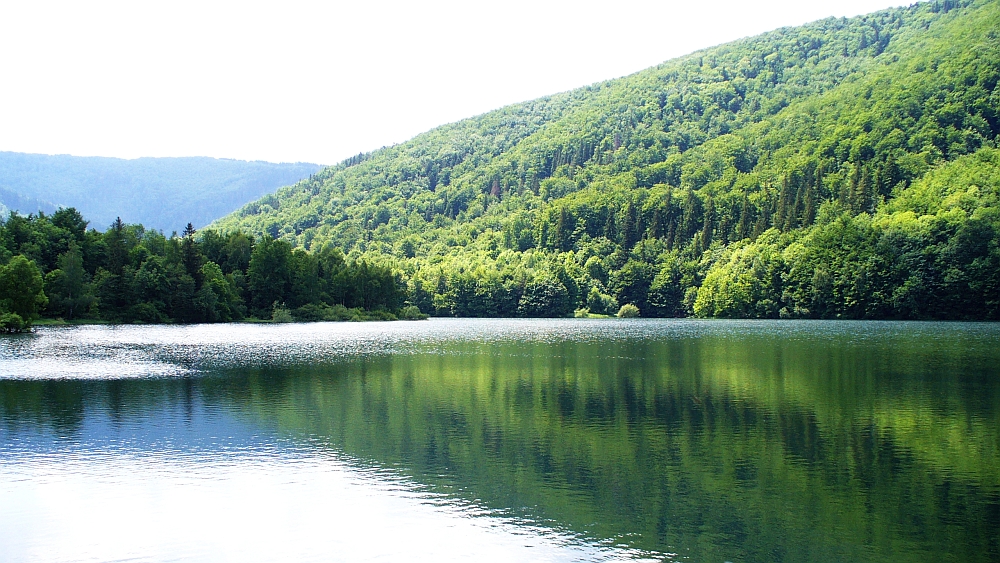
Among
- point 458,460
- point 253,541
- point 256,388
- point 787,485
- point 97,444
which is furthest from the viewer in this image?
point 256,388

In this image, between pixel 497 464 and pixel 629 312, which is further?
pixel 629 312

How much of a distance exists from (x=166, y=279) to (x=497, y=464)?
10053 cm

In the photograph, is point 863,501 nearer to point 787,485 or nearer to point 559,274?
point 787,485

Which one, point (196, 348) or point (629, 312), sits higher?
point (196, 348)

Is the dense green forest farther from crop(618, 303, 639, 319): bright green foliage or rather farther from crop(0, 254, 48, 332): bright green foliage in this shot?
crop(618, 303, 639, 319): bright green foliage

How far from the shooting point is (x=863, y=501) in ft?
69.2

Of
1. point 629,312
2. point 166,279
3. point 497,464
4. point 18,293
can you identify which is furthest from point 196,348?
point 629,312

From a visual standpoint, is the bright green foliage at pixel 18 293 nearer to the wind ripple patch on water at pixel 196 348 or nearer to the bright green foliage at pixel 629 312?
the wind ripple patch on water at pixel 196 348

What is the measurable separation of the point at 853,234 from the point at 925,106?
7128cm

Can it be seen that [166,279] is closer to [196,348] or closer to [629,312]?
[196,348]

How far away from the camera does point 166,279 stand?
114 metres

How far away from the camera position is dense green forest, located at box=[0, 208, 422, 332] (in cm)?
10169

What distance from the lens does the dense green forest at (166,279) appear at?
10169 cm

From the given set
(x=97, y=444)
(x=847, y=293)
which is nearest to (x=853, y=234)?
(x=847, y=293)
